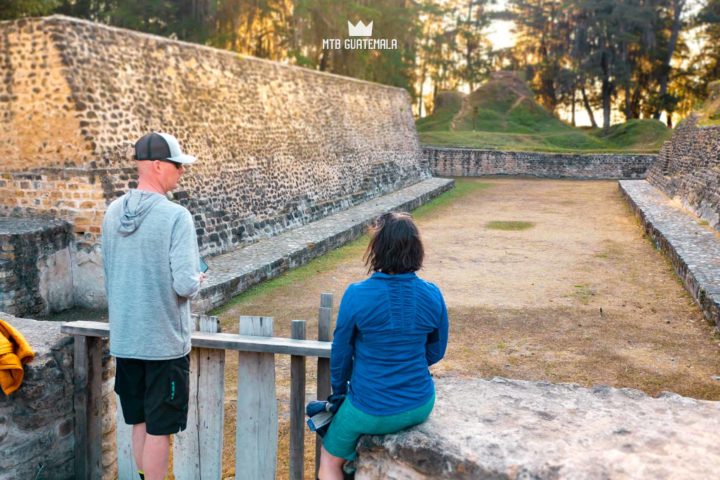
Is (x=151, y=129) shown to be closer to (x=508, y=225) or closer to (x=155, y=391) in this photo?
(x=155, y=391)

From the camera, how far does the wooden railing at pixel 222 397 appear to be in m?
2.92

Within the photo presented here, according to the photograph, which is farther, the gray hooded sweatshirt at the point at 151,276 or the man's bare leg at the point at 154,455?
the man's bare leg at the point at 154,455

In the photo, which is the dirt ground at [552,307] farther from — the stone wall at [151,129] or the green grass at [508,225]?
the stone wall at [151,129]

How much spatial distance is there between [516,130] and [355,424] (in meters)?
34.5

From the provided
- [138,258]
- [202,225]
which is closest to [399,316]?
[138,258]

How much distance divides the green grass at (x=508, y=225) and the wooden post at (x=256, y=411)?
11208 millimetres

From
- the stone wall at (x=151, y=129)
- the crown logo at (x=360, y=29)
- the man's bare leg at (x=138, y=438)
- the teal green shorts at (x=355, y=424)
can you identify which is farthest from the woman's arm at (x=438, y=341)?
the crown logo at (x=360, y=29)

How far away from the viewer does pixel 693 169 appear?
15578mm

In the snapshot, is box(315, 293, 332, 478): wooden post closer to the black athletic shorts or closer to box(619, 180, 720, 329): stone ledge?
the black athletic shorts

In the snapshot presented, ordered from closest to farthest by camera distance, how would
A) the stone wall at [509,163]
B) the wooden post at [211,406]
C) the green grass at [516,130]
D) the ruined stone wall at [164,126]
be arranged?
the wooden post at [211,406], the ruined stone wall at [164,126], the stone wall at [509,163], the green grass at [516,130]

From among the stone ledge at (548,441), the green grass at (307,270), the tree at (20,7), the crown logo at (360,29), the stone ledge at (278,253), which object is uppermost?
the crown logo at (360,29)

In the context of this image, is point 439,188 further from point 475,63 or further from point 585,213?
point 475,63

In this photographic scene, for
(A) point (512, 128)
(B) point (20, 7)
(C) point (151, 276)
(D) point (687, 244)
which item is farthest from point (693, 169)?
(A) point (512, 128)

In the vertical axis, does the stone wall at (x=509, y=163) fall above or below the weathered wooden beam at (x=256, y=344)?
above
